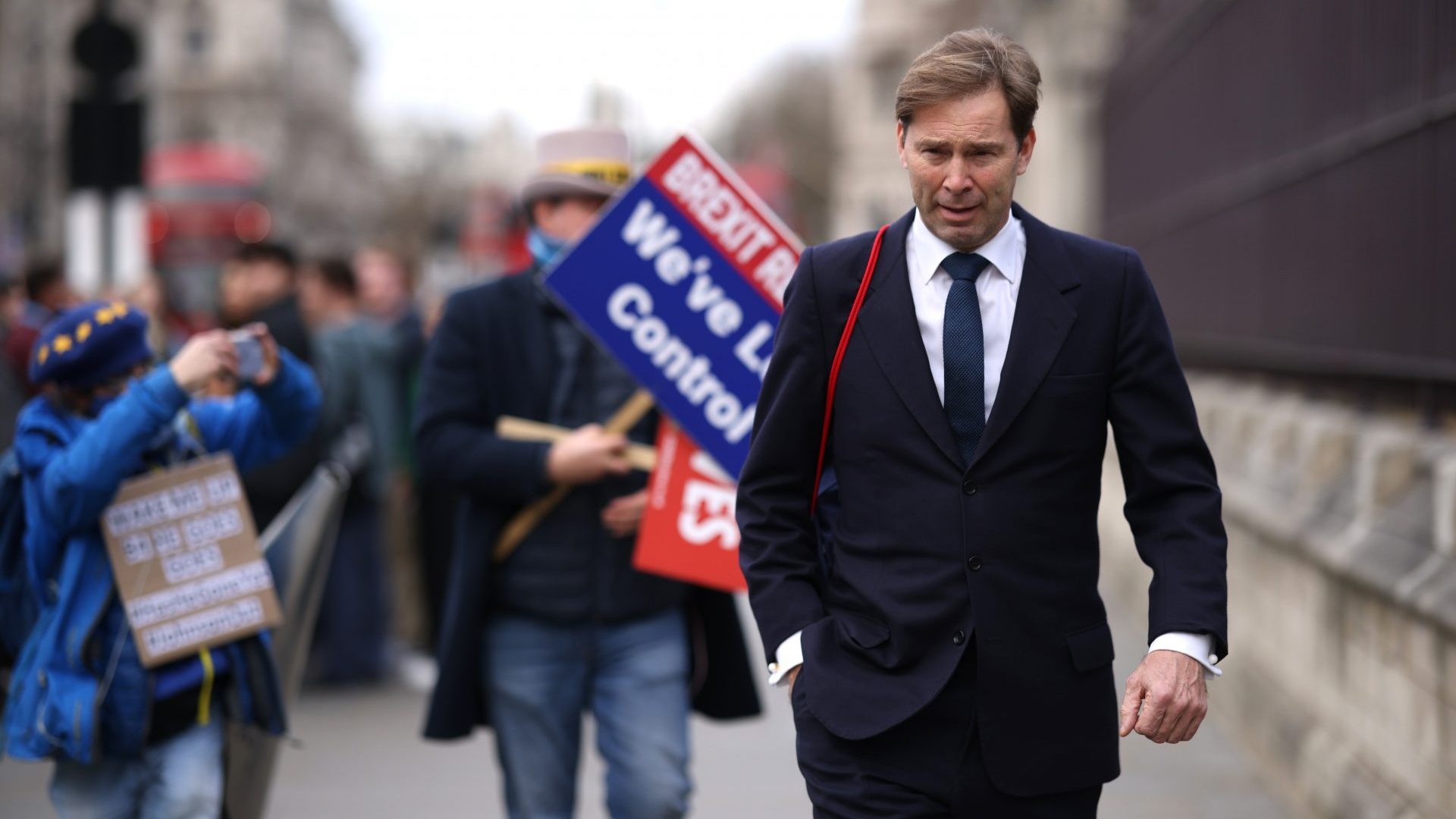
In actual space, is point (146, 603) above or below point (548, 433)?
below

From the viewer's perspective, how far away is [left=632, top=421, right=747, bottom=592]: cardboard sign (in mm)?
4480

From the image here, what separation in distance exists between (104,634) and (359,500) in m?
5.69

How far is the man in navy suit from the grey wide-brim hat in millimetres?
1809

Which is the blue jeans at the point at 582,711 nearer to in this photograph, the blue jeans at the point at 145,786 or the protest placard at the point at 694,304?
the protest placard at the point at 694,304

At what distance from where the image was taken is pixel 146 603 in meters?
4.21

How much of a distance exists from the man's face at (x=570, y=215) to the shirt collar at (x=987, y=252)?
1809 millimetres

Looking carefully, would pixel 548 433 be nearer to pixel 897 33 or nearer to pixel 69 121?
pixel 69 121

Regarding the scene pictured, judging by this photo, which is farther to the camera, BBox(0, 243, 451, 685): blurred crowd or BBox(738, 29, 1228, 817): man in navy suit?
BBox(0, 243, 451, 685): blurred crowd

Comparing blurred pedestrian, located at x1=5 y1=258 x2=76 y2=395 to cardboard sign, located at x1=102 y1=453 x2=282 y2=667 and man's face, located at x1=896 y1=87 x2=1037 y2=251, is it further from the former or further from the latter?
man's face, located at x1=896 y1=87 x2=1037 y2=251

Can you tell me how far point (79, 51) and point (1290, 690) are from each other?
7.18 meters

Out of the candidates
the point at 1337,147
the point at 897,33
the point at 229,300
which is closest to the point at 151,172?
the point at 229,300

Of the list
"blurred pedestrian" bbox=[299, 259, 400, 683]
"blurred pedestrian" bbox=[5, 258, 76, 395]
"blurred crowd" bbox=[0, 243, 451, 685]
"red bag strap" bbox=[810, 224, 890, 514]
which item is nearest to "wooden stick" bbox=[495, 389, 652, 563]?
"red bag strap" bbox=[810, 224, 890, 514]

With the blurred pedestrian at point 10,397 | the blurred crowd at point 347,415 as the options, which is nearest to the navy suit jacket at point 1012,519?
the blurred crowd at point 347,415

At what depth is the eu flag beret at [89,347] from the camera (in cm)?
421
